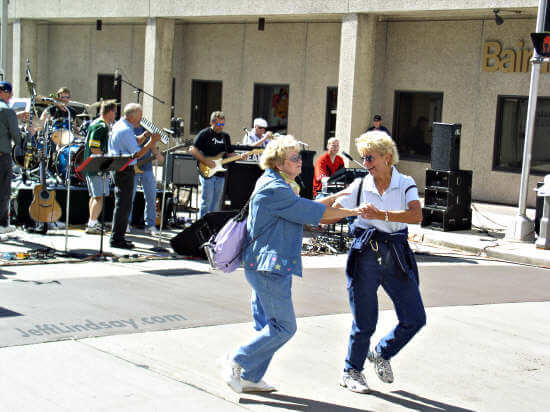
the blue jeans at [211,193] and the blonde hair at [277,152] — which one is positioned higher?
the blonde hair at [277,152]

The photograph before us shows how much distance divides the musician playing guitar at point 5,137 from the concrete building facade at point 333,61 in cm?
943

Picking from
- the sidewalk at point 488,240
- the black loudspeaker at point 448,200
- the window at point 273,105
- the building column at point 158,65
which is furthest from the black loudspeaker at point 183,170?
the building column at point 158,65

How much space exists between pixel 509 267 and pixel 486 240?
200 centimetres

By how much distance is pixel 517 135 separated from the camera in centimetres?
1861

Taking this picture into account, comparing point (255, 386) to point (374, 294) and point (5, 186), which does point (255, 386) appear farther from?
point (5, 186)

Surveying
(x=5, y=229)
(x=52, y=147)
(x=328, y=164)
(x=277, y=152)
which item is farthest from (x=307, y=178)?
(x=277, y=152)

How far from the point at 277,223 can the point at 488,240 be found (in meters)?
9.67

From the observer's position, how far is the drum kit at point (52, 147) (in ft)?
45.1

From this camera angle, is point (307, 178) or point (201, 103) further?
point (201, 103)

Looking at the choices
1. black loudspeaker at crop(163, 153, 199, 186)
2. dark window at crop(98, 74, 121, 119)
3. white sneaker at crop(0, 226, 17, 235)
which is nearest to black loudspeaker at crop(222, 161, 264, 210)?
black loudspeaker at crop(163, 153, 199, 186)

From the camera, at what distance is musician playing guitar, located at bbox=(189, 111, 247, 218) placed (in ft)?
42.3

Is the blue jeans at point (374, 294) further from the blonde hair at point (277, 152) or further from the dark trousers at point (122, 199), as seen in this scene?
the dark trousers at point (122, 199)

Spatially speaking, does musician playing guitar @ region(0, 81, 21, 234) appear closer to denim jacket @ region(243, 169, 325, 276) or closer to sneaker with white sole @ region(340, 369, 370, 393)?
denim jacket @ region(243, 169, 325, 276)

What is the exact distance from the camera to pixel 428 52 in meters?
19.8
